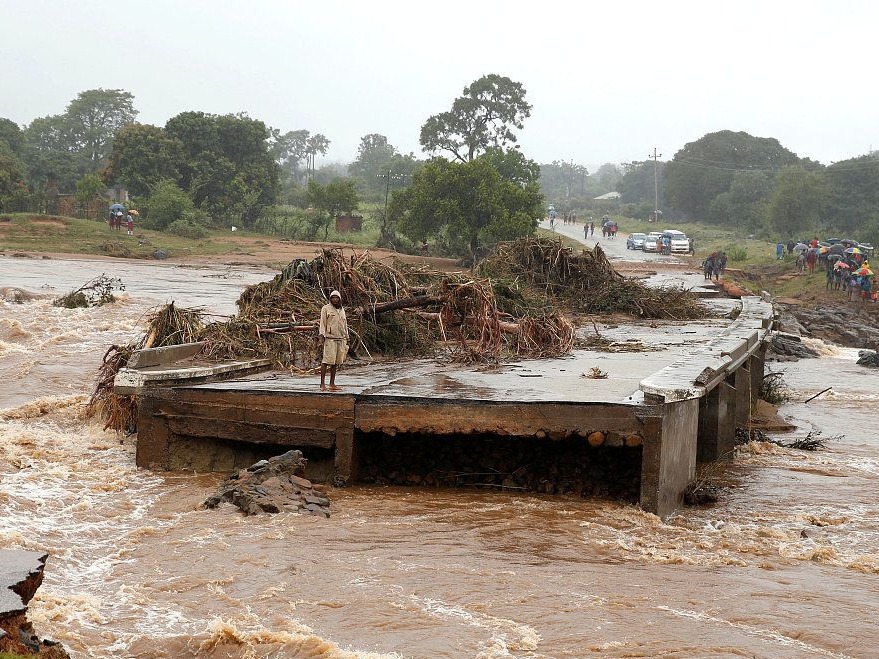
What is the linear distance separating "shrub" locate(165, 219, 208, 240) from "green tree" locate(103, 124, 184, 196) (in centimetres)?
460

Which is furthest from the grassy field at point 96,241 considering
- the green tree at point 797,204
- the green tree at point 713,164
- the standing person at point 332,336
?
the green tree at point 713,164

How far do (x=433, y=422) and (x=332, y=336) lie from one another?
56.2 inches

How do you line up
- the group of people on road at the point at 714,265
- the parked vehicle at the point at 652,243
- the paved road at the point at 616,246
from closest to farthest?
the group of people on road at the point at 714,265, the paved road at the point at 616,246, the parked vehicle at the point at 652,243

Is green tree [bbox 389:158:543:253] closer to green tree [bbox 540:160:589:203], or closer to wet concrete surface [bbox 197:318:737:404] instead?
wet concrete surface [bbox 197:318:737:404]

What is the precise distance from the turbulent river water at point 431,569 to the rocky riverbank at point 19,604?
1.00 m

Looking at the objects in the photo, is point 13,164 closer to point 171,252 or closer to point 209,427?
point 171,252

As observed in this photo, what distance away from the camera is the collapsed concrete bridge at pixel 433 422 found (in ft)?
26.7

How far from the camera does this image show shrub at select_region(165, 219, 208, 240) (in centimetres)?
4312

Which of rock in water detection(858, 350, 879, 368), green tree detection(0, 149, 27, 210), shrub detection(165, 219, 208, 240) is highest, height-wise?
green tree detection(0, 149, 27, 210)

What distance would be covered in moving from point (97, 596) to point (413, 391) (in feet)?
12.2

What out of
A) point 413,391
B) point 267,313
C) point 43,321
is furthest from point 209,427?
point 43,321

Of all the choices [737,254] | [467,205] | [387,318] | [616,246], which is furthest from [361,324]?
[616,246]

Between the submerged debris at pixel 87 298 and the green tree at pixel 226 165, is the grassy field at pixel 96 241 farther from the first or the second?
the submerged debris at pixel 87 298

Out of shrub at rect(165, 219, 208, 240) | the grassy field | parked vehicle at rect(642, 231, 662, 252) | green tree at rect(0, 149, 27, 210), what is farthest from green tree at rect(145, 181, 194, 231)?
parked vehicle at rect(642, 231, 662, 252)
